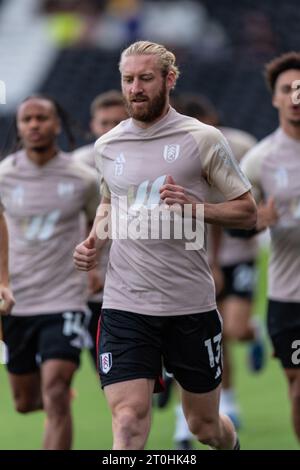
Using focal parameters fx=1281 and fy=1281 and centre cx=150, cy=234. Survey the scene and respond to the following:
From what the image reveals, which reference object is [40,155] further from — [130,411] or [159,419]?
[159,419]

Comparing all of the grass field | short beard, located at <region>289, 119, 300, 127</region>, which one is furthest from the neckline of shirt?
the grass field

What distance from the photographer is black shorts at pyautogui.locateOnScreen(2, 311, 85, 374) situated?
24.8 feet

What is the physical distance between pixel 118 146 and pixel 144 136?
15cm

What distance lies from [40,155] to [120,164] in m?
1.93

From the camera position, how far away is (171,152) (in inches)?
237

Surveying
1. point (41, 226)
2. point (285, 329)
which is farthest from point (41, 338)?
point (285, 329)

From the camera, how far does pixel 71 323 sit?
7711 millimetres

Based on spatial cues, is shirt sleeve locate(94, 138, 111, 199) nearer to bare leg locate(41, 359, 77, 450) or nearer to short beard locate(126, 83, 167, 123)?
short beard locate(126, 83, 167, 123)

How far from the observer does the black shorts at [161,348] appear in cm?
598

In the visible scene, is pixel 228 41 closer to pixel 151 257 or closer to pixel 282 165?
pixel 282 165

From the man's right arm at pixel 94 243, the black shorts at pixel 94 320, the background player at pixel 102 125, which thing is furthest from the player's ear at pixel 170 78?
the black shorts at pixel 94 320

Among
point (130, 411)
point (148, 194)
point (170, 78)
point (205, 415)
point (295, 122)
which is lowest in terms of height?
point (205, 415)
